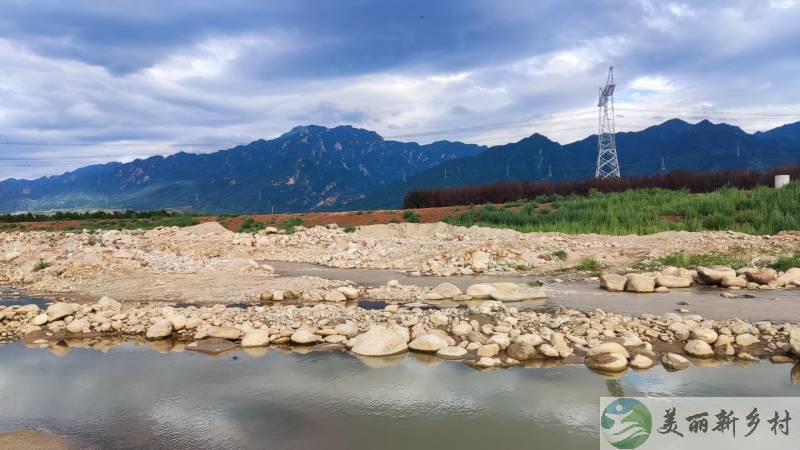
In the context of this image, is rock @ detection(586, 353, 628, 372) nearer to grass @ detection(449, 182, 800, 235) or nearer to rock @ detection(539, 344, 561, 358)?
rock @ detection(539, 344, 561, 358)

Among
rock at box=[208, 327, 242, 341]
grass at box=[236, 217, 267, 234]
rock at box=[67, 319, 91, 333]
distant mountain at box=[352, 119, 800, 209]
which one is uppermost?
distant mountain at box=[352, 119, 800, 209]

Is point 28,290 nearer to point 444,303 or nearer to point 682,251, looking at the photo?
point 444,303

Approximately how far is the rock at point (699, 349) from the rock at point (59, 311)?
39.8 ft

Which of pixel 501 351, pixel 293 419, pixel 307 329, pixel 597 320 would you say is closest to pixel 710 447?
pixel 501 351

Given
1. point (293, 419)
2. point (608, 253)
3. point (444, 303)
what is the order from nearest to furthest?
1. point (293, 419)
2. point (444, 303)
3. point (608, 253)

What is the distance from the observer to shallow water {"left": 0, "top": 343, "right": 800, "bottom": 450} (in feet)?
18.1

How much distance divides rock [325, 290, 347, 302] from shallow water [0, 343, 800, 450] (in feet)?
13.5

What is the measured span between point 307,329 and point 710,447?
637cm

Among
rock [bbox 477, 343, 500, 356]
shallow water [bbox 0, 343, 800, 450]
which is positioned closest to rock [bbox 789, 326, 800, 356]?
shallow water [bbox 0, 343, 800, 450]

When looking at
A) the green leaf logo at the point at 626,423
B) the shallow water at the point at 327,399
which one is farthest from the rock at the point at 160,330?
the green leaf logo at the point at 626,423

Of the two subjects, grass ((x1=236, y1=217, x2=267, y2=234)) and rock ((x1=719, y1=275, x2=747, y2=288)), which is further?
grass ((x1=236, y1=217, x2=267, y2=234))

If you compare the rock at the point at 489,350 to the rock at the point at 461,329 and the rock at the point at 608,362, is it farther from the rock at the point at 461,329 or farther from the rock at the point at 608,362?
the rock at the point at 608,362

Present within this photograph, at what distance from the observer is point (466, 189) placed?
47125 millimetres

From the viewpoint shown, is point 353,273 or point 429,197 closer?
point 353,273
